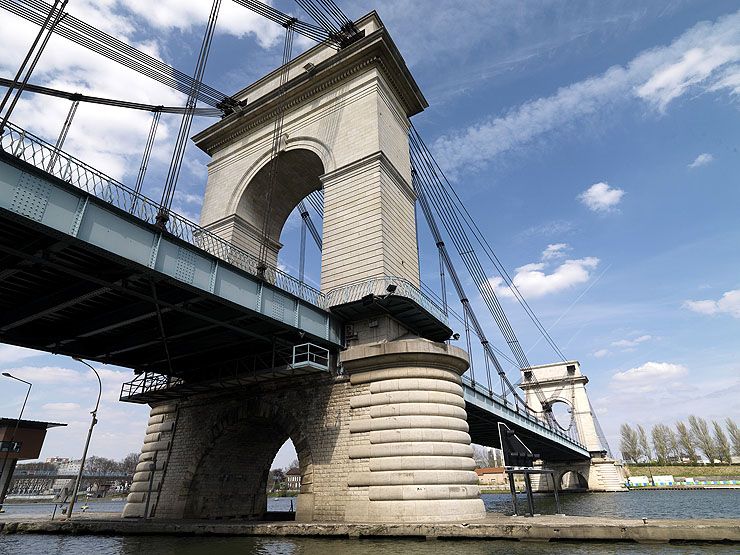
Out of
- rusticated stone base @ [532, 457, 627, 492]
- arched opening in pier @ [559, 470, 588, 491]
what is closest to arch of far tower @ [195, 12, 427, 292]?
rusticated stone base @ [532, 457, 627, 492]

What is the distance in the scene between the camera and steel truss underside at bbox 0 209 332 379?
42.2 feet

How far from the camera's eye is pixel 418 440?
54.9 feet

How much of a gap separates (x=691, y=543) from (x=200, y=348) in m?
18.7

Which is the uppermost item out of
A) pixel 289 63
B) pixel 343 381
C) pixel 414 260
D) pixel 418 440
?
pixel 289 63

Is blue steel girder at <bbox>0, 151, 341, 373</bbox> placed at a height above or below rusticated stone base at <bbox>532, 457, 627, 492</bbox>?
above

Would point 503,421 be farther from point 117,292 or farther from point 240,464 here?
point 117,292

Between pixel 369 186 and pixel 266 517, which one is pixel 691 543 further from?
pixel 266 517

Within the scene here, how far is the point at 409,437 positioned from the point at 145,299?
10.3 metres

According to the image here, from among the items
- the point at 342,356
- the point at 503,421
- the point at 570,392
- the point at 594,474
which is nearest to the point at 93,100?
the point at 342,356

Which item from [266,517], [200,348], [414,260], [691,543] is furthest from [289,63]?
[691,543]

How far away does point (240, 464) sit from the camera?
24.2 m

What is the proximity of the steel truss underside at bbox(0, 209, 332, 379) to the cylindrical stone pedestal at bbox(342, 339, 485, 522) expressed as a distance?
3.20 meters

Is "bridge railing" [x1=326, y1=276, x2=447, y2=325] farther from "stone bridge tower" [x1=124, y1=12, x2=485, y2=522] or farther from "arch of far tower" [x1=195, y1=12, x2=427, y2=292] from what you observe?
"arch of far tower" [x1=195, y1=12, x2=427, y2=292]

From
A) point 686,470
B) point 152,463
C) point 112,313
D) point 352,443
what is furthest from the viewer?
point 686,470
